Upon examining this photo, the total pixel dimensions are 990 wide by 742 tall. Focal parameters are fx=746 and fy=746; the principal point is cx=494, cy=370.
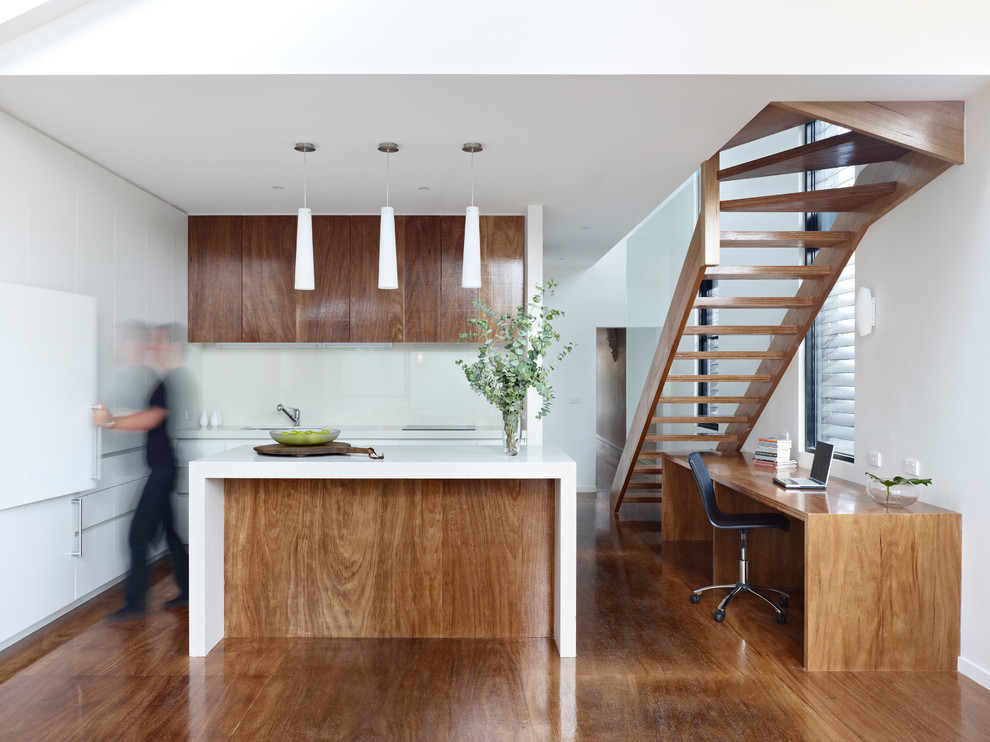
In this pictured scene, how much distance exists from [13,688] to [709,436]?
487cm

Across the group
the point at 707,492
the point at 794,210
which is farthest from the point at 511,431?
the point at 794,210

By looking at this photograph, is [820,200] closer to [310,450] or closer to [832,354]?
[832,354]

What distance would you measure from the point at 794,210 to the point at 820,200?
248 mm

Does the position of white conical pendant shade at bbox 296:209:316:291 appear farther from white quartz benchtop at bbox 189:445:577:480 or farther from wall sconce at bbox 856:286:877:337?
wall sconce at bbox 856:286:877:337

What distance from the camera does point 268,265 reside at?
5.77m

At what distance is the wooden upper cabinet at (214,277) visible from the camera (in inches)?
227

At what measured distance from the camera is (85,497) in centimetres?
421

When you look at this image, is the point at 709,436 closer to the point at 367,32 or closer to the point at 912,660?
the point at 912,660

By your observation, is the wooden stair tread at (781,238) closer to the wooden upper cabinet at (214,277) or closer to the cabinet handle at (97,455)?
the wooden upper cabinet at (214,277)

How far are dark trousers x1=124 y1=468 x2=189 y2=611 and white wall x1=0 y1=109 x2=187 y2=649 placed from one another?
219mm

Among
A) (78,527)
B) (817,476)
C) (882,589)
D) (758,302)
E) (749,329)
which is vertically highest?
(758,302)

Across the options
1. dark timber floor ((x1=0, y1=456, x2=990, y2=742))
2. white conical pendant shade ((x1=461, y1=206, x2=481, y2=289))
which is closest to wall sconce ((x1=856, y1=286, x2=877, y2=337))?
dark timber floor ((x1=0, y1=456, x2=990, y2=742))

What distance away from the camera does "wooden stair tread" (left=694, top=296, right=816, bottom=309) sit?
476 centimetres

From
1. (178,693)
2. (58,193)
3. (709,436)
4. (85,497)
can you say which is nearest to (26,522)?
(85,497)
